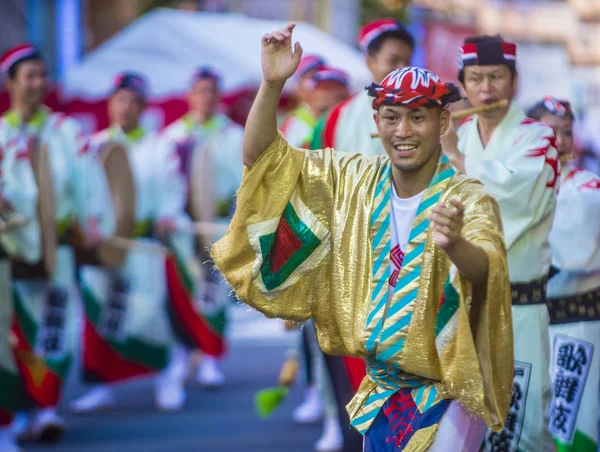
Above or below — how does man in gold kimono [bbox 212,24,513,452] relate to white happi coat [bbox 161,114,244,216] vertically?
above

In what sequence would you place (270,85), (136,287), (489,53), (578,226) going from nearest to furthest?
(270,85) → (489,53) → (578,226) → (136,287)

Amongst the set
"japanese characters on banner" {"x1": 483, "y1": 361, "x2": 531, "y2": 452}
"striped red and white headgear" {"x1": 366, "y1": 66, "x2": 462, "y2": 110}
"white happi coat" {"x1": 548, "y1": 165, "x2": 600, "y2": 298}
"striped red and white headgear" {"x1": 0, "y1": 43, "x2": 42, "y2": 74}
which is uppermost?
"striped red and white headgear" {"x1": 366, "y1": 66, "x2": 462, "y2": 110}

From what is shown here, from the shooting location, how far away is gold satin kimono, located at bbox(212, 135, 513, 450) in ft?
10.9

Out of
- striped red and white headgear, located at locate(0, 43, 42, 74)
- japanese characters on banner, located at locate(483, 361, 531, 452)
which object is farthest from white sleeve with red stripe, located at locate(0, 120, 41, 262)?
japanese characters on banner, located at locate(483, 361, 531, 452)

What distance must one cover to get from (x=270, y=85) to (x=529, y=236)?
156cm

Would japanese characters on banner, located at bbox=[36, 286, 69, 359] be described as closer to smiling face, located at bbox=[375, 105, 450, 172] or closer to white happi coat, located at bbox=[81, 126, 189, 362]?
white happi coat, located at bbox=[81, 126, 189, 362]

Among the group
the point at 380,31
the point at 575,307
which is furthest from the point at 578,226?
the point at 380,31

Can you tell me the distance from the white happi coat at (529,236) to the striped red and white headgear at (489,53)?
0.99 feet

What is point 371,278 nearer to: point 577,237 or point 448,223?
point 448,223

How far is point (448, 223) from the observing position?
3.09m

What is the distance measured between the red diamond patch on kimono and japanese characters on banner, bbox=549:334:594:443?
2.08m

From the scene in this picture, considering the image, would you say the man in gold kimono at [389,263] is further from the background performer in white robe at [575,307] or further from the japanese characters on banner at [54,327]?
the japanese characters on banner at [54,327]

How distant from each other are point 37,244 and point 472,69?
3454 millimetres

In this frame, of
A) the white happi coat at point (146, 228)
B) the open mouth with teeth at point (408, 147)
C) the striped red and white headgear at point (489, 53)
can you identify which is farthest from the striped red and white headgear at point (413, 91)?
the white happi coat at point (146, 228)
